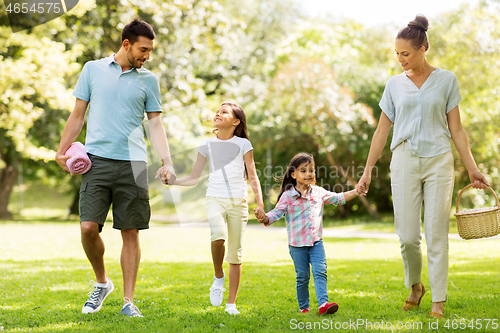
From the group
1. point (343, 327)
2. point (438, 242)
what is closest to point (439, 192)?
point (438, 242)

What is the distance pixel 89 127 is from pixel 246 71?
19.9 m

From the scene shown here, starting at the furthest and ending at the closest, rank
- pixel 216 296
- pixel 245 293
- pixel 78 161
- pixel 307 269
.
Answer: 1. pixel 245 293
2. pixel 216 296
3. pixel 307 269
4. pixel 78 161

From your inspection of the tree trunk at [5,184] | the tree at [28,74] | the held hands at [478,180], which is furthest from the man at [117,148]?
the tree trunk at [5,184]

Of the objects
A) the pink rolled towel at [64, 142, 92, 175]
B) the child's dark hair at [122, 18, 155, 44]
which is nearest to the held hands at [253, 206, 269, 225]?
the pink rolled towel at [64, 142, 92, 175]

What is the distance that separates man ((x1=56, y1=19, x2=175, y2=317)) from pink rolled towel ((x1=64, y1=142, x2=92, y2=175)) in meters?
0.05

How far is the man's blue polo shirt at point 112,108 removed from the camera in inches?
151

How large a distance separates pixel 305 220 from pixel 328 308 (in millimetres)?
735

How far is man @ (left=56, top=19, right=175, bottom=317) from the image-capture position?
3.82m

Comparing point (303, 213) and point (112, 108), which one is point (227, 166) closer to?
point (303, 213)

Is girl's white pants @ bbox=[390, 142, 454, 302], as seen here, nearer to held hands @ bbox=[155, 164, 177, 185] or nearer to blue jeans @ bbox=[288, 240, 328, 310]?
blue jeans @ bbox=[288, 240, 328, 310]

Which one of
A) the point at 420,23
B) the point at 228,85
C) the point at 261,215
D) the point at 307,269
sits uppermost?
the point at 228,85

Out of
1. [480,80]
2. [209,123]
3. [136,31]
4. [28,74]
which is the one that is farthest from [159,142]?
[480,80]

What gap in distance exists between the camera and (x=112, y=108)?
385cm

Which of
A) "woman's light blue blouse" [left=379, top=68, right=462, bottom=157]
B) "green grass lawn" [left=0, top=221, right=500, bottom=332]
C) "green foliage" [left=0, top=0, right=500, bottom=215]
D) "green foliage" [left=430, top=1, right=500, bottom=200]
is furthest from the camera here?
"green foliage" [left=430, top=1, right=500, bottom=200]
